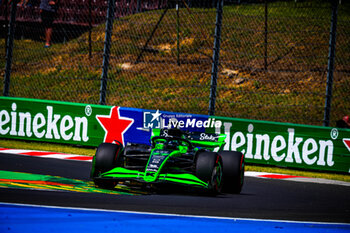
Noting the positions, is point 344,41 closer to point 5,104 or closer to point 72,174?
point 5,104

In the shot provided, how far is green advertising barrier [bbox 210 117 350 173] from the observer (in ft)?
38.4

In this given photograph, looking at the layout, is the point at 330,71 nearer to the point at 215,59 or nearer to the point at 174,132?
the point at 215,59

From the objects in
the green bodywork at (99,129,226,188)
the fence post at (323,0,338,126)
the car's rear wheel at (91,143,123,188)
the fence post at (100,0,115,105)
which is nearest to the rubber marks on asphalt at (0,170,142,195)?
the car's rear wheel at (91,143,123,188)

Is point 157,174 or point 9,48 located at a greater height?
point 9,48

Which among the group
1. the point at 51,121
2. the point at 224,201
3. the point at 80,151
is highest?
the point at 51,121

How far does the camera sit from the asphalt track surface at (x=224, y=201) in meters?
6.11

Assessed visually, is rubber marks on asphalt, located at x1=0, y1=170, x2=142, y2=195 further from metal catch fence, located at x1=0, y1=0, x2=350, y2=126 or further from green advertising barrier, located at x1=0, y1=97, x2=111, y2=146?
metal catch fence, located at x1=0, y1=0, x2=350, y2=126

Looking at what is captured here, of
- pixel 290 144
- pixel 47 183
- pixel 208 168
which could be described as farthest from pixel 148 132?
pixel 208 168

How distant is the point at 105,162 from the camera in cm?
771

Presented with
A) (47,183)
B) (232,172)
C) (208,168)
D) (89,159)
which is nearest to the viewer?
(208,168)

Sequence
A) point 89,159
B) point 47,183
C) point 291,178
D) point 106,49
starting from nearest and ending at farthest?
point 47,183 → point 291,178 → point 89,159 → point 106,49

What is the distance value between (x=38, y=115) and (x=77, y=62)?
4516mm

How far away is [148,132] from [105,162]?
4.76m

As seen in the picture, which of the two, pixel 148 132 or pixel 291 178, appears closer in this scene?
pixel 291 178
